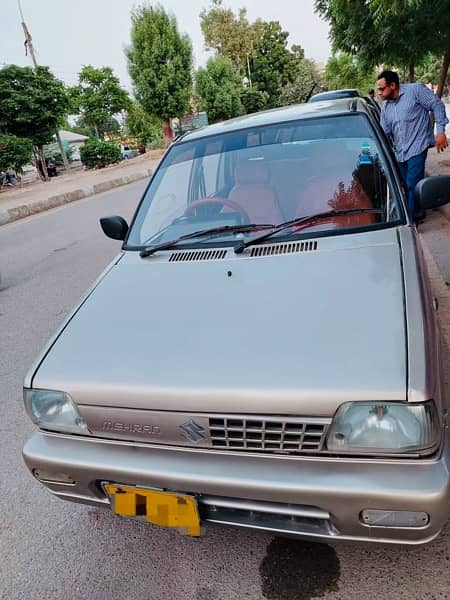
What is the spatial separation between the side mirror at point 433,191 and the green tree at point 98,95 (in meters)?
35.3

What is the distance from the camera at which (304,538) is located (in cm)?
141

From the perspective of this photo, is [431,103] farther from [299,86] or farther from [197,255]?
[299,86]

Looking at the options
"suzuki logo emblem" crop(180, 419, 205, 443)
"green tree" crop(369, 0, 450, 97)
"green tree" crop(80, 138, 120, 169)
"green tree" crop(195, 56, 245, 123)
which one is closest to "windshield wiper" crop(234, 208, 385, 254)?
"suzuki logo emblem" crop(180, 419, 205, 443)

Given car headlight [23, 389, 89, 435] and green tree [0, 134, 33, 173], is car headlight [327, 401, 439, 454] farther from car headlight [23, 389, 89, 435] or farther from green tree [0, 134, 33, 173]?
green tree [0, 134, 33, 173]

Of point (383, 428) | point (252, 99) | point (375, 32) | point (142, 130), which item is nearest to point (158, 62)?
point (252, 99)

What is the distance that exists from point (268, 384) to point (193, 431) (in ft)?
1.01

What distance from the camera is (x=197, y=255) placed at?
2201mm

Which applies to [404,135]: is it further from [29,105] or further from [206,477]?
[29,105]

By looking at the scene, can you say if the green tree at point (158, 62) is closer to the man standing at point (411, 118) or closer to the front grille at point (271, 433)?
the man standing at point (411, 118)

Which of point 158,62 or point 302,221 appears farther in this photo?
point 158,62

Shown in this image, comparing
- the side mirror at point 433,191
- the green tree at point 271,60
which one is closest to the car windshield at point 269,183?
the side mirror at point 433,191

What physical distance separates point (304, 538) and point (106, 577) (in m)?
0.90

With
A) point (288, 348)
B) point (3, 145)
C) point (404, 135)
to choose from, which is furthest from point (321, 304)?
point (3, 145)

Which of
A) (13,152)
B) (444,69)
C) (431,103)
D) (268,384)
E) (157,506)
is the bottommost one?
(157,506)
